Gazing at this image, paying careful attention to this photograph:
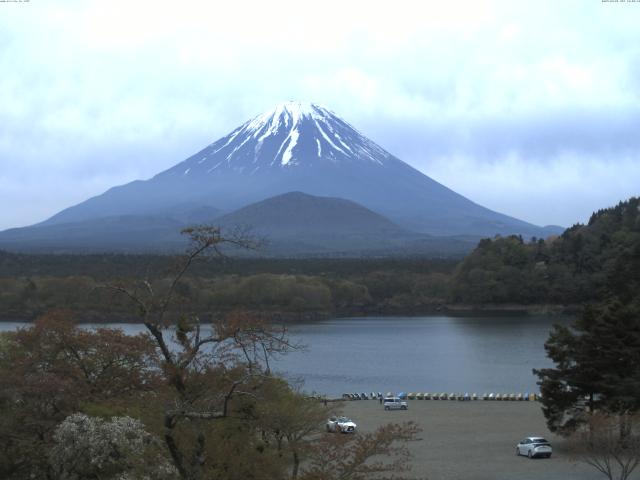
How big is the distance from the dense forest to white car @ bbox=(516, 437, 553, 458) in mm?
42235

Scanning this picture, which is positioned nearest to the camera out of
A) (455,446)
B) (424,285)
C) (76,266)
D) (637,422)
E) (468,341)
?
(637,422)

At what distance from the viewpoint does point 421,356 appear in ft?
132

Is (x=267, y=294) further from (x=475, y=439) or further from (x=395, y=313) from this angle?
(x=475, y=439)

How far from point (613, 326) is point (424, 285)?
57363 mm

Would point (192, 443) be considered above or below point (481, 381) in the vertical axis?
above

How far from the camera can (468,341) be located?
44969mm

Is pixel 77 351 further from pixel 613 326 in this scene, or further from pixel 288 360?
pixel 288 360

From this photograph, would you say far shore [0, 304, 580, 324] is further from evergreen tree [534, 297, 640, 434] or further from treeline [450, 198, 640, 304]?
evergreen tree [534, 297, 640, 434]

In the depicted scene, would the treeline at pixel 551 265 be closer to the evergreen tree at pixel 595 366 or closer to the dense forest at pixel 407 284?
the dense forest at pixel 407 284

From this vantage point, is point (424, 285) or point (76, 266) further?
point (76, 266)

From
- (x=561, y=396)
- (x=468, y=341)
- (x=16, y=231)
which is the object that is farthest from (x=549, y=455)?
(x=16, y=231)

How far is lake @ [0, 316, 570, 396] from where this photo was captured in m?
31.7

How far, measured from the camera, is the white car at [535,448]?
17.5 meters

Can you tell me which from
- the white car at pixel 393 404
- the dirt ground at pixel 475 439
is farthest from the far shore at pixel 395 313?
the dirt ground at pixel 475 439
